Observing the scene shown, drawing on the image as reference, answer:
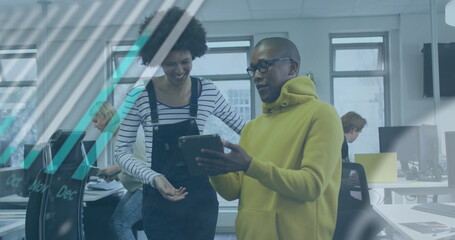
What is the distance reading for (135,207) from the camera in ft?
9.44

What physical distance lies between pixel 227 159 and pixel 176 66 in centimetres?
56

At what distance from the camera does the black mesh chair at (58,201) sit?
6.12 ft

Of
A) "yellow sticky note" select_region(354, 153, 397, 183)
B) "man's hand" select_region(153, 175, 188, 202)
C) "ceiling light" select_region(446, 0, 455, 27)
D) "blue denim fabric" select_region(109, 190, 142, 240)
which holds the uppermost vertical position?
"ceiling light" select_region(446, 0, 455, 27)

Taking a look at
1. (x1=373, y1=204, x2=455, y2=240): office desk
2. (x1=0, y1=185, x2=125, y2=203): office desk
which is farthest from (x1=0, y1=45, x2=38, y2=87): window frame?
(x1=373, y1=204, x2=455, y2=240): office desk

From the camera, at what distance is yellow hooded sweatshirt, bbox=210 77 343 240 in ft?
3.66

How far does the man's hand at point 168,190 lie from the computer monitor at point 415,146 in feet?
9.67

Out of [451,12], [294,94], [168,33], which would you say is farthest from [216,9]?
[294,94]

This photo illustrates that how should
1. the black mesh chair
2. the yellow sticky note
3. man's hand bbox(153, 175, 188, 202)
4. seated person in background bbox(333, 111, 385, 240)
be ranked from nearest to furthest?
man's hand bbox(153, 175, 188, 202), the black mesh chair, seated person in background bbox(333, 111, 385, 240), the yellow sticky note

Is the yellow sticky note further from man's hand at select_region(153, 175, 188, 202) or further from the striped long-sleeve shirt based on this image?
man's hand at select_region(153, 175, 188, 202)

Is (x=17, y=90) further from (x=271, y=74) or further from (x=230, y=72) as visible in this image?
(x=271, y=74)

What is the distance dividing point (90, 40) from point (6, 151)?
2.65m

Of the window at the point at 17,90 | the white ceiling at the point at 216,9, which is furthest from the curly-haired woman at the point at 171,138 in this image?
the window at the point at 17,90

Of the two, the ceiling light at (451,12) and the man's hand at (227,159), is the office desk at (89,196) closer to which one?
the man's hand at (227,159)

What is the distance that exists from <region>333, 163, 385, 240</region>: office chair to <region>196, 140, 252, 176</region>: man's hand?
1038mm
